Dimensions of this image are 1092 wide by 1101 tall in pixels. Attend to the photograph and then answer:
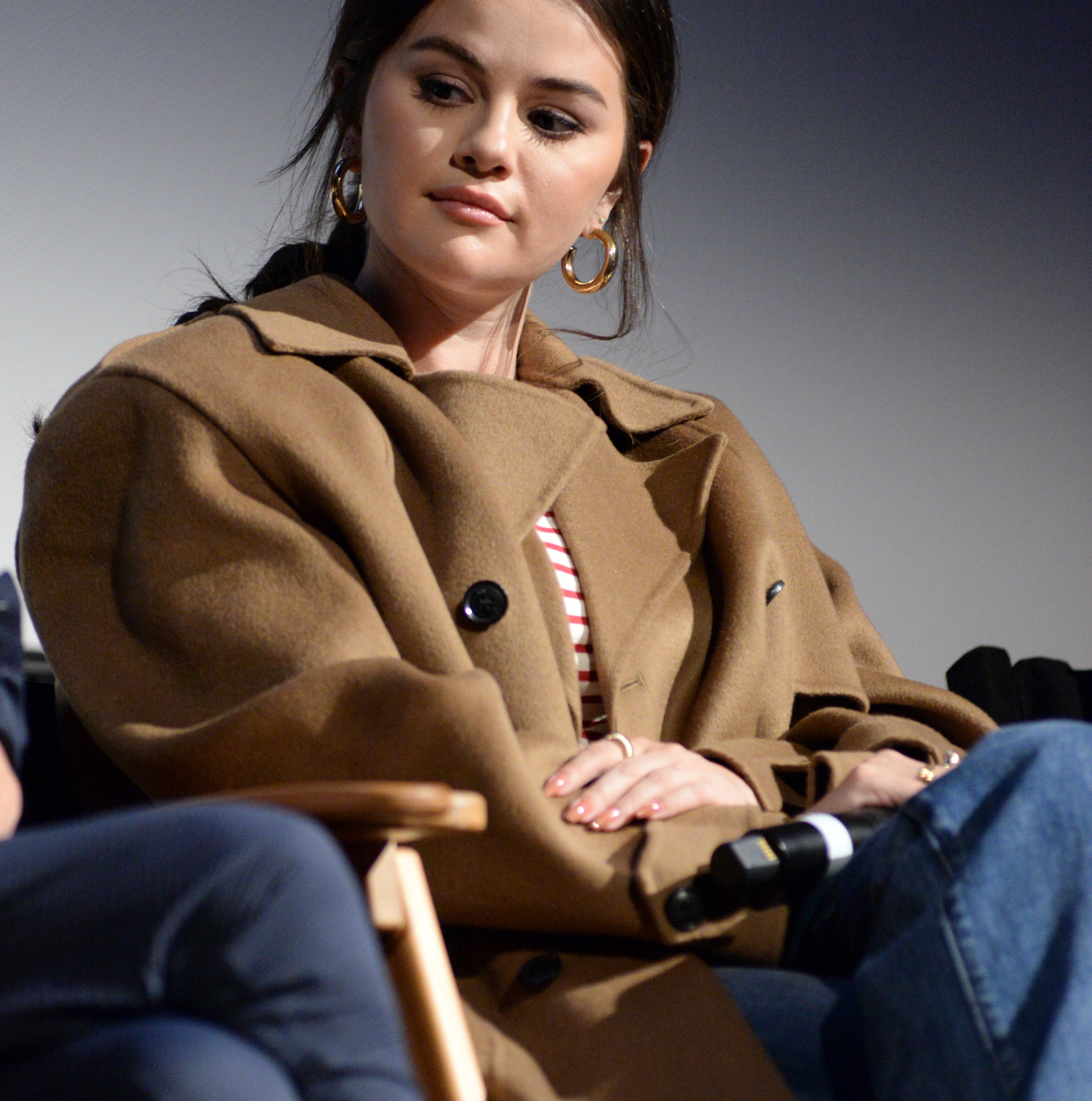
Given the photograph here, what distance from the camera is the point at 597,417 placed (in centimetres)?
138

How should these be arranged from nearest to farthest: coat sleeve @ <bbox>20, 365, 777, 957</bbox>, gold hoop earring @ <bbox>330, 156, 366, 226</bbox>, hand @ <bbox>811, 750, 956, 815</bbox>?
coat sleeve @ <bbox>20, 365, 777, 957</bbox> → hand @ <bbox>811, 750, 956, 815</bbox> → gold hoop earring @ <bbox>330, 156, 366, 226</bbox>

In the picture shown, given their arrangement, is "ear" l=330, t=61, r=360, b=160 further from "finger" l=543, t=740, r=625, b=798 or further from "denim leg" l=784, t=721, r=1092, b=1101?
"denim leg" l=784, t=721, r=1092, b=1101

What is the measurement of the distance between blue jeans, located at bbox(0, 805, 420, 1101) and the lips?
80cm

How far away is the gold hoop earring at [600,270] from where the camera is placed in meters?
1.45

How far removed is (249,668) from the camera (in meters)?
0.91

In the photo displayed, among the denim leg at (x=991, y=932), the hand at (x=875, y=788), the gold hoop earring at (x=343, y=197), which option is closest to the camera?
the denim leg at (x=991, y=932)

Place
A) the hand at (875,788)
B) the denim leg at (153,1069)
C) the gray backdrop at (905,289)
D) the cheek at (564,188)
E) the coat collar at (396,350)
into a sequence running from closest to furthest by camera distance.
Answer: the denim leg at (153,1069), the hand at (875,788), the coat collar at (396,350), the cheek at (564,188), the gray backdrop at (905,289)

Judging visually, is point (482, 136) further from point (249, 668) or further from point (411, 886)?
point (411, 886)

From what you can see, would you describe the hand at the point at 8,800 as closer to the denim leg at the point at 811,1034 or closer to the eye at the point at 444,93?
the denim leg at the point at 811,1034

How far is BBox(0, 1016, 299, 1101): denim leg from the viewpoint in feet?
1.59

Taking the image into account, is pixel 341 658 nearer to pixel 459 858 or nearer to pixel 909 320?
pixel 459 858

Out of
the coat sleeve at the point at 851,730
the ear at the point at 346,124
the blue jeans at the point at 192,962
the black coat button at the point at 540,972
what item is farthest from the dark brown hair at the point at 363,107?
the blue jeans at the point at 192,962

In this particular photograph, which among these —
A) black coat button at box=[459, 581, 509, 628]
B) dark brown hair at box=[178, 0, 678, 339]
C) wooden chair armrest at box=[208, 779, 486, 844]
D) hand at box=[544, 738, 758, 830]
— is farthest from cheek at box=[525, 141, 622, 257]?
wooden chair armrest at box=[208, 779, 486, 844]

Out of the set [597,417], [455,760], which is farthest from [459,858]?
[597,417]
